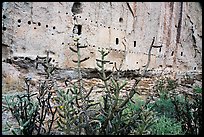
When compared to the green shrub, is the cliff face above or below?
above

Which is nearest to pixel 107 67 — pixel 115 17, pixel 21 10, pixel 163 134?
pixel 115 17

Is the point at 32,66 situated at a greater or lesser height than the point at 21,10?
lesser

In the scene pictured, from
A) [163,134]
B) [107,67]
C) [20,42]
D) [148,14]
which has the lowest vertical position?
[163,134]

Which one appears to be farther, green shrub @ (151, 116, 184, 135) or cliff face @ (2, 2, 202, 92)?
cliff face @ (2, 2, 202, 92)

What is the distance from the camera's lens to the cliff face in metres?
7.72

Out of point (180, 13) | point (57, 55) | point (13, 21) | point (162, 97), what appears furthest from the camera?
point (180, 13)

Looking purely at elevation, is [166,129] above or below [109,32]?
below

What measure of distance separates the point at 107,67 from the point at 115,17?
1.70m

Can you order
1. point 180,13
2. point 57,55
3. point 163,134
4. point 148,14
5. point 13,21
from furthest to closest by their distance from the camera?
point 180,13
point 148,14
point 57,55
point 13,21
point 163,134

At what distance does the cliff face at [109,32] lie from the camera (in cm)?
772

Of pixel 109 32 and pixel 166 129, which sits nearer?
pixel 166 129

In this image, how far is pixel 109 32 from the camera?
9.20 meters

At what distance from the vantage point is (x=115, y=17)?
9.34m

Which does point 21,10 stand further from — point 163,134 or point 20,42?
point 163,134
